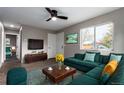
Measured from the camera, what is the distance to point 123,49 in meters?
3.00

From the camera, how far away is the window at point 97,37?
3537 mm

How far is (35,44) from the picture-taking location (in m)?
5.51

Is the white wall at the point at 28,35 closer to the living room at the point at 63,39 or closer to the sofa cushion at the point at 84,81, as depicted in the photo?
the living room at the point at 63,39

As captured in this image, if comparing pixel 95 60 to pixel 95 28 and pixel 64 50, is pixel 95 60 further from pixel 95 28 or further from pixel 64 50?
pixel 64 50

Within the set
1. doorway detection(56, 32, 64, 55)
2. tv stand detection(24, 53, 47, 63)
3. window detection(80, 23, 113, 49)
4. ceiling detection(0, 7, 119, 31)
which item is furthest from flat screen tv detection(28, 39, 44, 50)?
window detection(80, 23, 113, 49)

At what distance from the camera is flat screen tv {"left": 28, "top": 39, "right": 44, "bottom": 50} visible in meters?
5.30

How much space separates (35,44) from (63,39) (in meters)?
2.09

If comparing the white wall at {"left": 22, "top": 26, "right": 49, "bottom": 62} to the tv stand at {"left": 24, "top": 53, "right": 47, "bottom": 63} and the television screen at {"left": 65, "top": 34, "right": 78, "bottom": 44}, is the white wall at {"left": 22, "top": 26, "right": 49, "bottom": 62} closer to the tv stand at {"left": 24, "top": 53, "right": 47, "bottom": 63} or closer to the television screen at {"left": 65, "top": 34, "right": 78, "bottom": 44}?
the tv stand at {"left": 24, "top": 53, "right": 47, "bottom": 63}

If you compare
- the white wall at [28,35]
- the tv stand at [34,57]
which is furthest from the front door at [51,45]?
the tv stand at [34,57]

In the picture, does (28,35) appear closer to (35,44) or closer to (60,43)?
(35,44)

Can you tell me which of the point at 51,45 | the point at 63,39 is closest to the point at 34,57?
the point at 51,45
